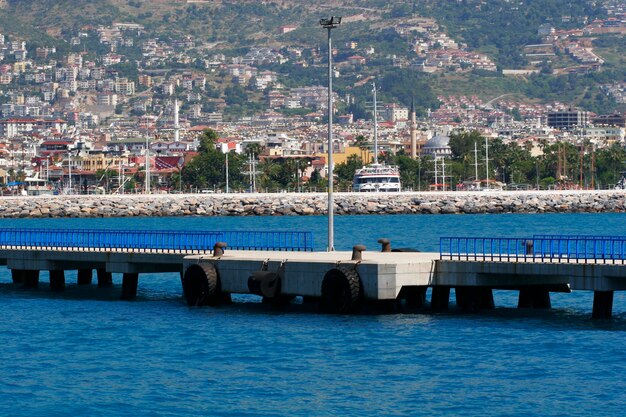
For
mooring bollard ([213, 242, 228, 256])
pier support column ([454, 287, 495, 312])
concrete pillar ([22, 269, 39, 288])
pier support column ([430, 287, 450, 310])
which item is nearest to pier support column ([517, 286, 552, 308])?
pier support column ([454, 287, 495, 312])

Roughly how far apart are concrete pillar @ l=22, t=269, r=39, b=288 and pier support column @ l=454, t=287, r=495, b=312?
21.6 metres

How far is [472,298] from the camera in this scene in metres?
50.7

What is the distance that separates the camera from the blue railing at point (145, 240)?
57719mm

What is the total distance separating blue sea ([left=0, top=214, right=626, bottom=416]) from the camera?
3744cm

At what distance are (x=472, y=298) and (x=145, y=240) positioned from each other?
614 inches

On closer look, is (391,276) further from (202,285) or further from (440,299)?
(202,285)

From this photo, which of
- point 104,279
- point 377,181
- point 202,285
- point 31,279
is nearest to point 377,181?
point 377,181

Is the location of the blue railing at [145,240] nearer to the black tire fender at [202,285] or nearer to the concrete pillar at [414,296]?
the black tire fender at [202,285]

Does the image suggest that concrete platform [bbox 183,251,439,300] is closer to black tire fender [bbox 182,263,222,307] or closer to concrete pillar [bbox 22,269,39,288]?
black tire fender [bbox 182,263,222,307]

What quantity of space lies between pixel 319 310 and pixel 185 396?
42.0ft

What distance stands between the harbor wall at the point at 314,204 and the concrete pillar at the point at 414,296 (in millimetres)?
112575

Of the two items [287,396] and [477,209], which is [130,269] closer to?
[287,396]

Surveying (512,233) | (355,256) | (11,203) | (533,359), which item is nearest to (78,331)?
(355,256)

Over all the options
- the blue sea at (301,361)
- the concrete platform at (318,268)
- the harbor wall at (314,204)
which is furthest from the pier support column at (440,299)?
the harbor wall at (314,204)
